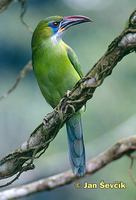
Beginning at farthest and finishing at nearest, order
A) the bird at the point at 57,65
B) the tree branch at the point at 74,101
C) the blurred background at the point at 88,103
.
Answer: the blurred background at the point at 88,103 → the bird at the point at 57,65 → the tree branch at the point at 74,101

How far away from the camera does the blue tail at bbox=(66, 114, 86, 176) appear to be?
2812mm

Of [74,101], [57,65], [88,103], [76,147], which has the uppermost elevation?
[88,103]

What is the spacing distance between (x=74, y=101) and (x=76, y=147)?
1199 mm

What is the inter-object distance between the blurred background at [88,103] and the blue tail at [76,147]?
3.93 ft

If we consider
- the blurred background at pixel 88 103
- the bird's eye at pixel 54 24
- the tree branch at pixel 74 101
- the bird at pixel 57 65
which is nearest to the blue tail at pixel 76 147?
the bird at pixel 57 65

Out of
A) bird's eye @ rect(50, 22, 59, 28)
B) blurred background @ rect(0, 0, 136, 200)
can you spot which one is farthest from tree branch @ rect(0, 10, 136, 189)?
blurred background @ rect(0, 0, 136, 200)

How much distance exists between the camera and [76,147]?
3004 mm

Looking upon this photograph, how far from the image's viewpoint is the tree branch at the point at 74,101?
1709 mm

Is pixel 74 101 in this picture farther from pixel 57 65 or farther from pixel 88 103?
pixel 88 103

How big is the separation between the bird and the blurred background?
1.34 m

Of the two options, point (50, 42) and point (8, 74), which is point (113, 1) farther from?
point (50, 42)

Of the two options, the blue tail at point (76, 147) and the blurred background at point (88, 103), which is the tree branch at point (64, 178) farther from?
the blurred background at point (88, 103)

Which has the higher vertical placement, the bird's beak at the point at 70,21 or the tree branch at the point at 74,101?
the bird's beak at the point at 70,21

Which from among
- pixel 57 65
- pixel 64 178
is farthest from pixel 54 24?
pixel 64 178
